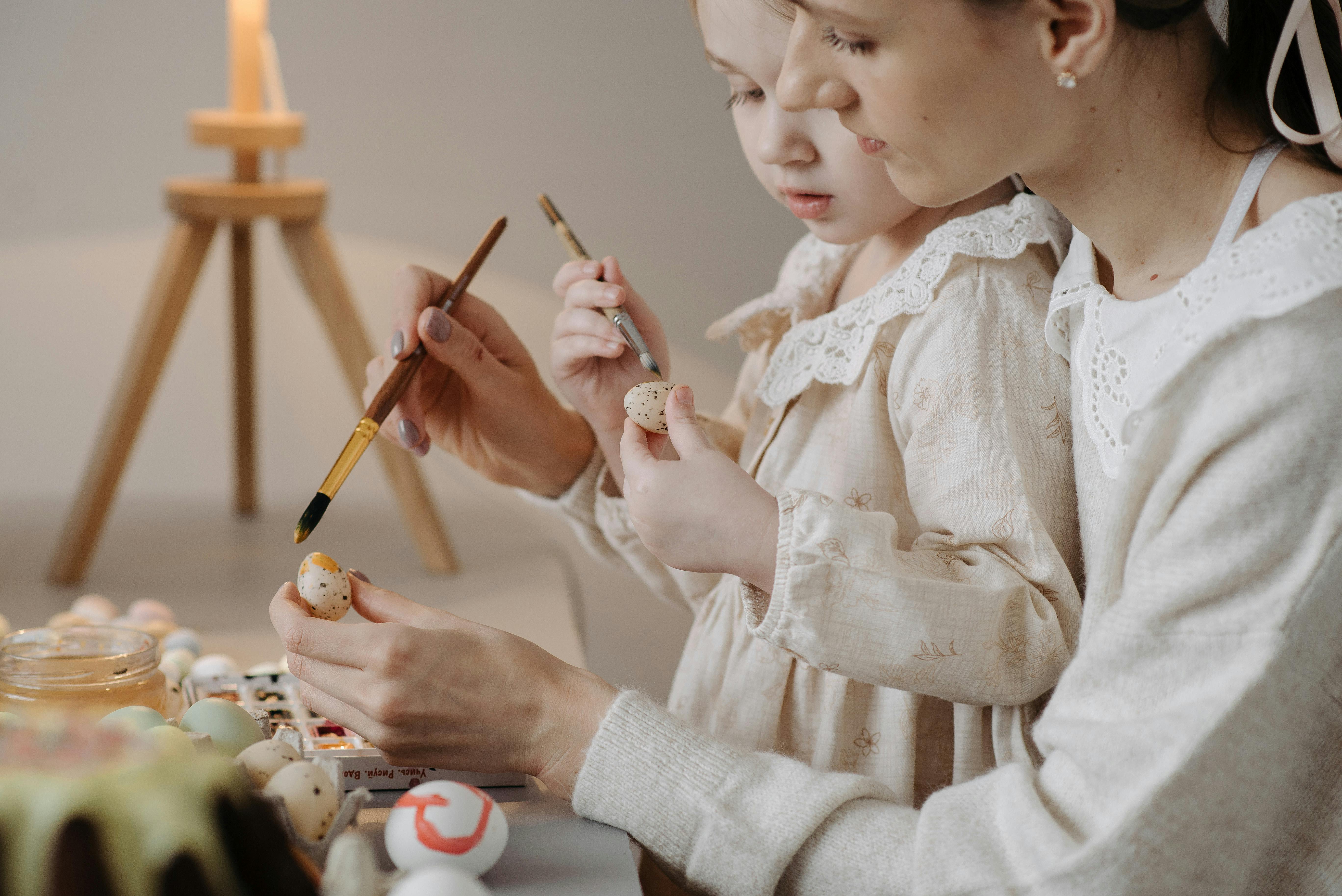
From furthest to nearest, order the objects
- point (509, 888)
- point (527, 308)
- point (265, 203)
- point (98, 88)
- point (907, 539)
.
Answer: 1. point (527, 308)
2. point (98, 88)
3. point (265, 203)
4. point (907, 539)
5. point (509, 888)

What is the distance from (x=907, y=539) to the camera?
786mm

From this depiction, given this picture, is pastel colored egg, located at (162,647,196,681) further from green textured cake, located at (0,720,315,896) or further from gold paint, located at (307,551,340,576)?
green textured cake, located at (0,720,315,896)

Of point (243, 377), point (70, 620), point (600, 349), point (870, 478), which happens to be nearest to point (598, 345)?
point (600, 349)

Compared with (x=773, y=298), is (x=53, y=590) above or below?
below

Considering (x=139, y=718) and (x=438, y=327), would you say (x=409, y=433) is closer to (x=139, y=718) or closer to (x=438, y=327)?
(x=438, y=327)

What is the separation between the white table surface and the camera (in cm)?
58

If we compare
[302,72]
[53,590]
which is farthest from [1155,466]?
[302,72]

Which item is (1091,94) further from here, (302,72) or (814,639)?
(302,72)

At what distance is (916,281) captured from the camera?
776 millimetres

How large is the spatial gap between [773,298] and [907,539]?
0.93ft

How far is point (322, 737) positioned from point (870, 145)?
0.51 metres

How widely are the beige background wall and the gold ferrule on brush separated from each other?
1.10 meters

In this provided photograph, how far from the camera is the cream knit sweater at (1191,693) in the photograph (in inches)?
20.8

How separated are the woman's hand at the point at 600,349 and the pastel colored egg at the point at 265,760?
39 cm
